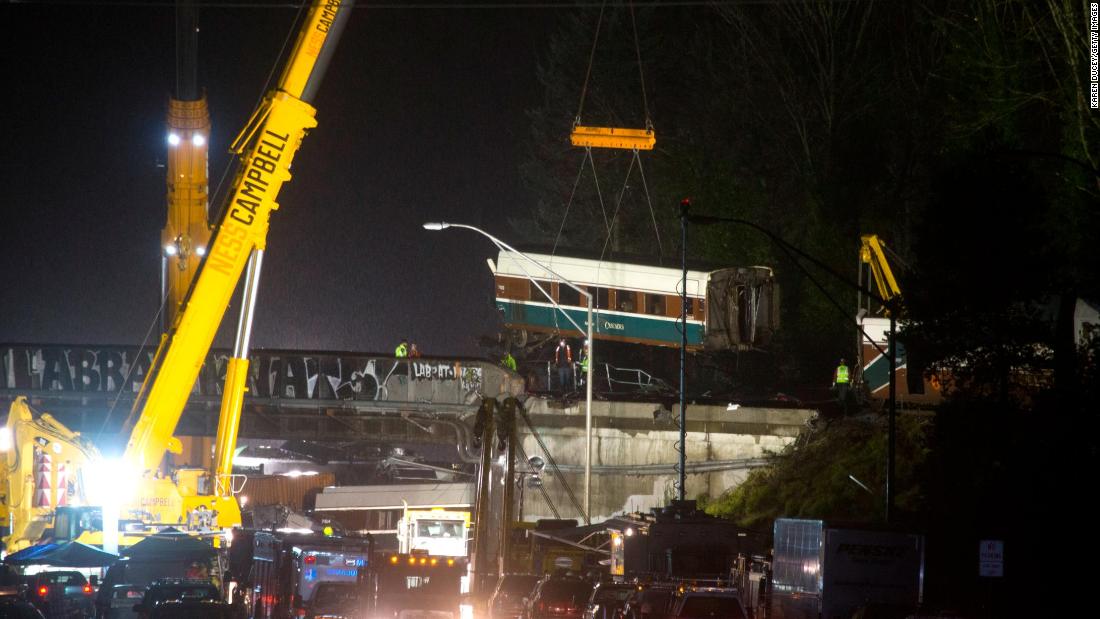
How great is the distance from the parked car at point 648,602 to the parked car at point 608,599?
0.74ft

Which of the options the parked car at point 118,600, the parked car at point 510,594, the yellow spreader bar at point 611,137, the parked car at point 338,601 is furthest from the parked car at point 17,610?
the yellow spreader bar at point 611,137

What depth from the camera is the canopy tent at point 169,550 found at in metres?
25.7

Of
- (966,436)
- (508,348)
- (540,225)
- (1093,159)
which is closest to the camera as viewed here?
(966,436)

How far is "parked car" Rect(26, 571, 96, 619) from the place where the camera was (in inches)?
941

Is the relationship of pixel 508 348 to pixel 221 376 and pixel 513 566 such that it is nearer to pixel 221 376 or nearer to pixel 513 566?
pixel 221 376

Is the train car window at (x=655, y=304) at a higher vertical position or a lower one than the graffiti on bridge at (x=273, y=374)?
higher

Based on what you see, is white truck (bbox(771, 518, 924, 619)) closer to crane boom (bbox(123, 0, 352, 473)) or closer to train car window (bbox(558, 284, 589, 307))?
crane boom (bbox(123, 0, 352, 473))

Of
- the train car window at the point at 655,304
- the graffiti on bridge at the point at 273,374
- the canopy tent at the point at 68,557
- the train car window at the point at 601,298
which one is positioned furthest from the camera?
the train car window at the point at 601,298

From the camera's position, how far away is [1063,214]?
37656mm

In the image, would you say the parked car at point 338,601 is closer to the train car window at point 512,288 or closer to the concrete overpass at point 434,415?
the concrete overpass at point 434,415

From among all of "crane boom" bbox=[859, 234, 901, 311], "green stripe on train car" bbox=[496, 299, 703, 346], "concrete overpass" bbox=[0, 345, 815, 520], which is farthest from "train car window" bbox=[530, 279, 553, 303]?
"crane boom" bbox=[859, 234, 901, 311]

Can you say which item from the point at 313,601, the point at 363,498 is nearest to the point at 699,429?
the point at 363,498

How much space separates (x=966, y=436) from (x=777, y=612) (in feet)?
22.0

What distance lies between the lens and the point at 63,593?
2469 cm
